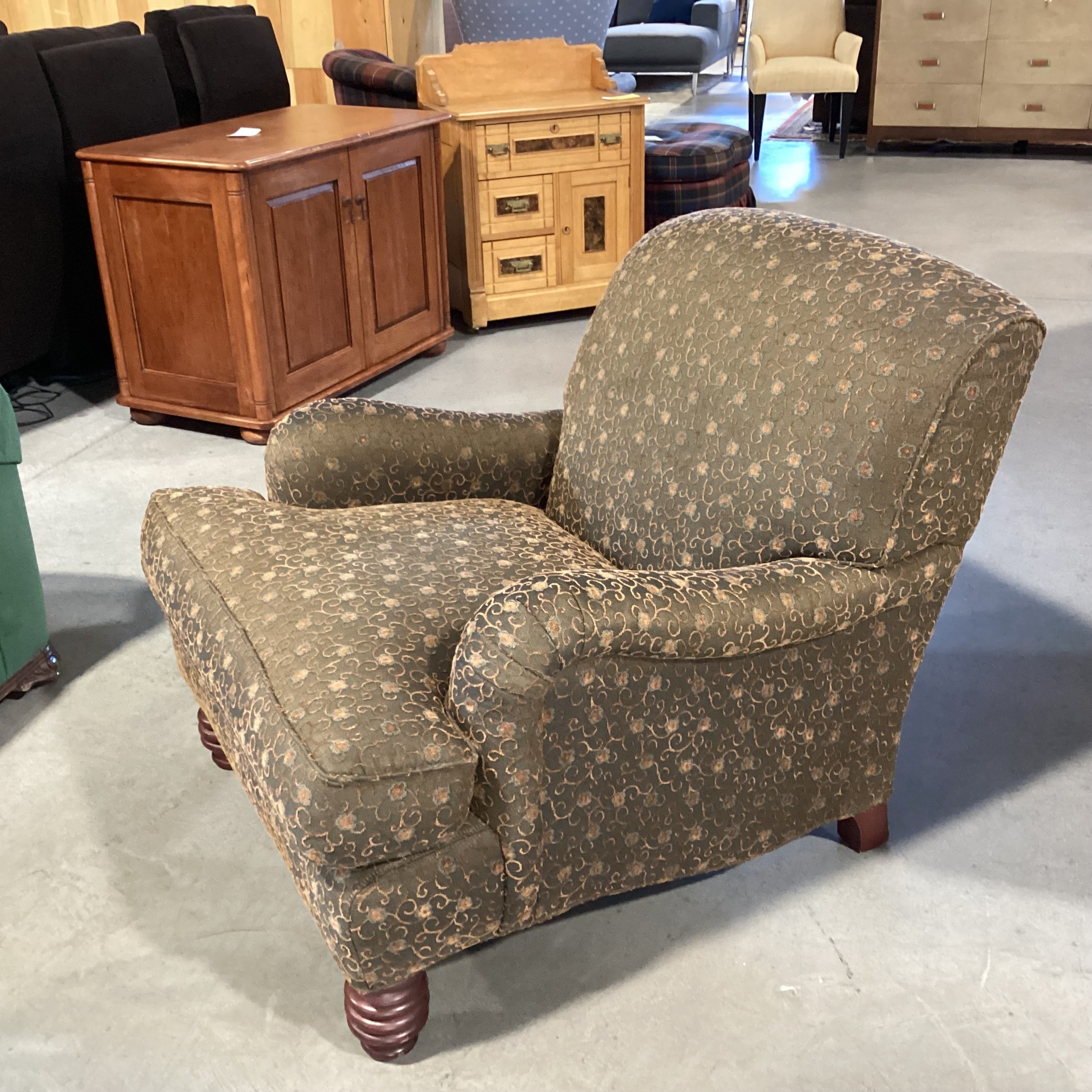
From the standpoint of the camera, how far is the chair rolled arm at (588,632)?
51.2 inches

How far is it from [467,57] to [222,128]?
1026 mm

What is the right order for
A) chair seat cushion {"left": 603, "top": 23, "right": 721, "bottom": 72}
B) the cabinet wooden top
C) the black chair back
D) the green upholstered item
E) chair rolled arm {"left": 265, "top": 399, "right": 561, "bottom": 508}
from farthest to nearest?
chair seat cushion {"left": 603, "top": 23, "right": 721, "bottom": 72}, the black chair back, the cabinet wooden top, the green upholstered item, chair rolled arm {"left": 265, "top": 399, "right": 561, "bottom": 508}

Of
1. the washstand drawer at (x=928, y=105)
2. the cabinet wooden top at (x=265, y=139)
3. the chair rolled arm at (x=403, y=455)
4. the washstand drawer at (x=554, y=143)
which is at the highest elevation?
the cabinet wooden top at (x=265, y=139)

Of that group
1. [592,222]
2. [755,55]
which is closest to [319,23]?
[592,222]

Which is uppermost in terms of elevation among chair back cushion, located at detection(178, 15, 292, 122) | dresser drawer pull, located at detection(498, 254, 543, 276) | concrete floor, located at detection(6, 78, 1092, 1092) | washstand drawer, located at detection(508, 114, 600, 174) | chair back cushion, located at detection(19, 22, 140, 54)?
chair back cushion, located at detection(19, 22, 140, 54)

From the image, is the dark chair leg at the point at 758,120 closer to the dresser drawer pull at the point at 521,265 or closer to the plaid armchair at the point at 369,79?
the plaid armchair at the point at 369,79

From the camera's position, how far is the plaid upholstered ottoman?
4434mm

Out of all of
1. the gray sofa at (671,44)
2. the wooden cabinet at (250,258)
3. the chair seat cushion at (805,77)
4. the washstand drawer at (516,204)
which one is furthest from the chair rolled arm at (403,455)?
the gray sofa at (671,44)

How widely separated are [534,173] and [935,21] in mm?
3714

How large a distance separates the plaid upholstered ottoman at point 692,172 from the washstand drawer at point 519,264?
1.67 ft

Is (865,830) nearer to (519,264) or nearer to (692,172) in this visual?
(519,264)

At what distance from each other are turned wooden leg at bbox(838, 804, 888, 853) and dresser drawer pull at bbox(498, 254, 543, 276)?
2.81 m

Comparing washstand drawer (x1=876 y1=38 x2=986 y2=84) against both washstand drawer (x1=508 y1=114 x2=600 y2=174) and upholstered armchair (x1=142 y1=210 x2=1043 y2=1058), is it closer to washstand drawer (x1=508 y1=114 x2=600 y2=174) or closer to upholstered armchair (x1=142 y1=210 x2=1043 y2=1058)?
washstand drawer (x1=508 y1=114 x2=600 y2=174)

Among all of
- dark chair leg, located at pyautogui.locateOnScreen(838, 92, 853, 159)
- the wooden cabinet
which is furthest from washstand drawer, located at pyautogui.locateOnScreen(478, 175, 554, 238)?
dark chair leg, located at pyautogui.locateOnScreen(838, 92, 853, 159)
